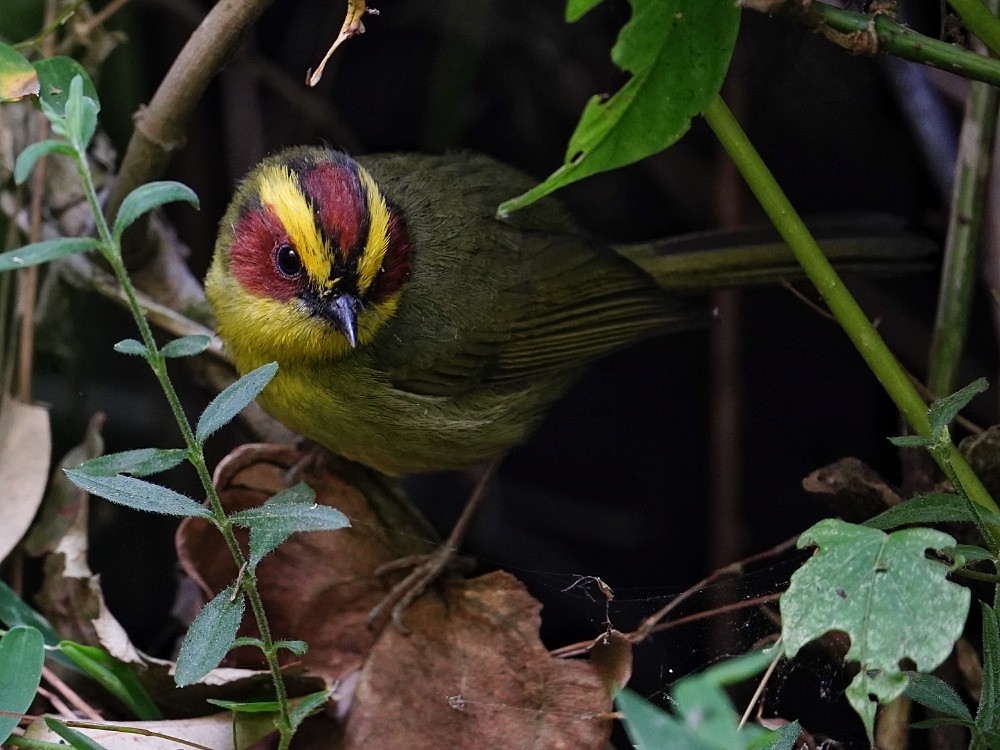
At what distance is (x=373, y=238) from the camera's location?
245cm

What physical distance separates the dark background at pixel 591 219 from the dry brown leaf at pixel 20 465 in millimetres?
430

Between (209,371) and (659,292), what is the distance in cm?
115

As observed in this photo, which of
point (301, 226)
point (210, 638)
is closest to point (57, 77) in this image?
point (301, 226)

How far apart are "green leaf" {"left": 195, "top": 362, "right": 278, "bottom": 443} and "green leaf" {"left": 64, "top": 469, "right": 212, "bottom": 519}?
0.30 feet

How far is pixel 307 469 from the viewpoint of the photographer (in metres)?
2.61

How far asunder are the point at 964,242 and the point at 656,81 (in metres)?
1.03

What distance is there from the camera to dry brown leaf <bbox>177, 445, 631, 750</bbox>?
6.39 feet

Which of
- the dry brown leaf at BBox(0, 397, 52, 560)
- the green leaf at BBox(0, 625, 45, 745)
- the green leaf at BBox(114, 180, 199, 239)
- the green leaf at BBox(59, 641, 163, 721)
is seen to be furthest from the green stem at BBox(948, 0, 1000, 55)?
the dry brown leaf at BBox(0, 397, 52, 560)

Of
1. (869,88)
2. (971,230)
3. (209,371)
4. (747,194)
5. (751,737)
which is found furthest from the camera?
(747,194)

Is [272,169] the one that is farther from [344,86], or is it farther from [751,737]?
[751,737]

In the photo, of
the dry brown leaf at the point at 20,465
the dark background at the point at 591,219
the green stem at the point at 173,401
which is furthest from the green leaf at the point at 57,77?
the dark background at the point at 591,219

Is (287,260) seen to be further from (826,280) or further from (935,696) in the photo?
(935,696)

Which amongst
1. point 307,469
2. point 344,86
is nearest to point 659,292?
point 307,469

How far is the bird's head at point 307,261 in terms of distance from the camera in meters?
2.36
